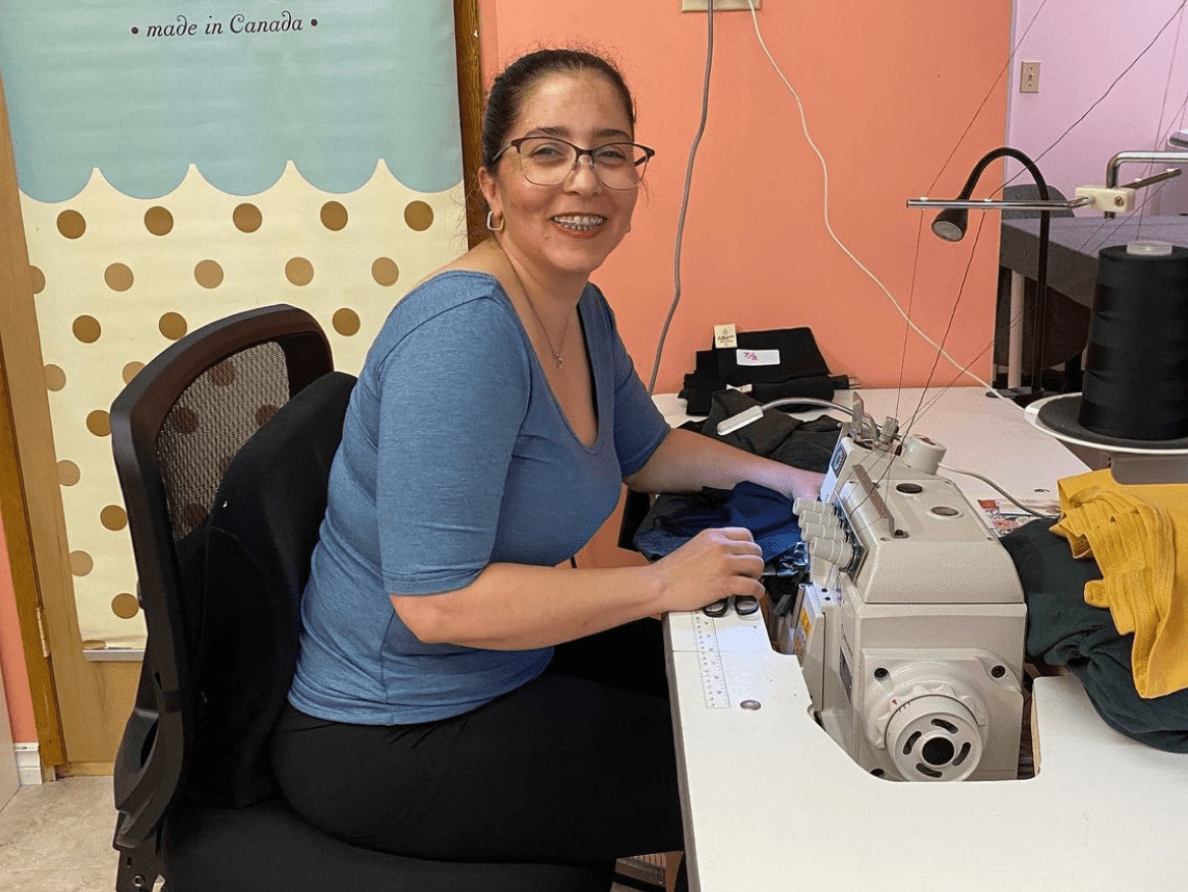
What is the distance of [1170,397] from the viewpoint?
100 centimetres

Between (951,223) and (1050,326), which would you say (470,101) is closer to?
(951,223)

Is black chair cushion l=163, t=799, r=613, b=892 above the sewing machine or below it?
below

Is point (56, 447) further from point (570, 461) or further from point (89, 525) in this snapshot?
point (570, 461)

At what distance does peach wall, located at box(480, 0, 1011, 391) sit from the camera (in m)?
1.93

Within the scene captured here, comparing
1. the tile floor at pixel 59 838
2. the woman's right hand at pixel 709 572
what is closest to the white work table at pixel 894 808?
the woman's right hand at pixel 709 572

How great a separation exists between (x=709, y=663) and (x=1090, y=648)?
331 mm

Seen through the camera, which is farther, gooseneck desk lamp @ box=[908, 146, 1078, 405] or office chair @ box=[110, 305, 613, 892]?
gooseneck desk lamp @ box=[908, 146, 1078, 405]

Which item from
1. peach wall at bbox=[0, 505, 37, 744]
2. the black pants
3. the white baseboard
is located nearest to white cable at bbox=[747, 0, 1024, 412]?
the black pants

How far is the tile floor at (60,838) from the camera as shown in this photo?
6.68 ft

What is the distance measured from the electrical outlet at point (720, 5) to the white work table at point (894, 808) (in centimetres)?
125

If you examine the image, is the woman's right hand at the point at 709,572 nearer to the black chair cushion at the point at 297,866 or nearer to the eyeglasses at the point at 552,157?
the black chair cushion at the point at 297,866

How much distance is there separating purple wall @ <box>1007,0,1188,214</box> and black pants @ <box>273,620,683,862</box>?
1221mm

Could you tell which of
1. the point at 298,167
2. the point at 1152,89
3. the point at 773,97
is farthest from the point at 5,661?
the point at 1152,89

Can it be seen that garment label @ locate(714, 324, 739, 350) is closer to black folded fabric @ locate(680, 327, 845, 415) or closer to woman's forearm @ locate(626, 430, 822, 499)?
black folded fabric @ locate(680, 327, 845, 415)
